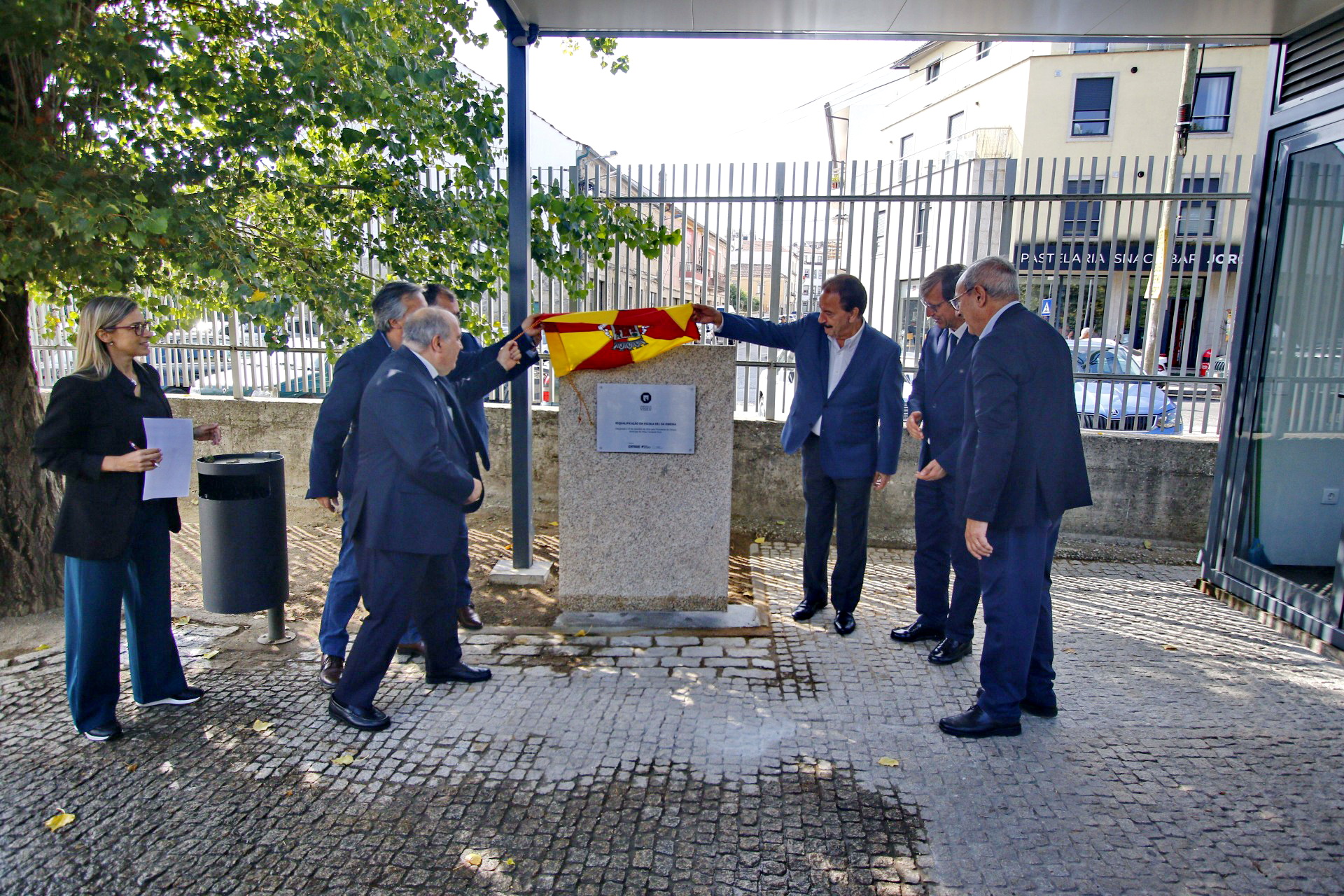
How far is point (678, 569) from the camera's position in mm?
4949

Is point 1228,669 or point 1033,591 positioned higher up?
point 1033,591

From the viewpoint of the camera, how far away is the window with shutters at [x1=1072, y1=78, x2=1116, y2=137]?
89.3ft

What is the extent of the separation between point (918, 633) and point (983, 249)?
12.3 ft

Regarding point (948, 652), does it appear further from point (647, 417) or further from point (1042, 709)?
point (647, 417)

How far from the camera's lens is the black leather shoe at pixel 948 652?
441cm

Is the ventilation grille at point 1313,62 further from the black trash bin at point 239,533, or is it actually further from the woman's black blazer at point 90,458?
the woman's black blazer at point 90,458

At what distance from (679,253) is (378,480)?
425 centimetres

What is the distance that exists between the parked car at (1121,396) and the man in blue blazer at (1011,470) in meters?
3.76

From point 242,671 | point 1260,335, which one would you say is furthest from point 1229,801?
point 242,671

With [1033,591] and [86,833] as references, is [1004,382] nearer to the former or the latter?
[1033,591]

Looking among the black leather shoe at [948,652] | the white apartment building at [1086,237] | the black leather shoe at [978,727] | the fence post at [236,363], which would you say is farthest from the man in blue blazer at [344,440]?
the fence post at [236,363]

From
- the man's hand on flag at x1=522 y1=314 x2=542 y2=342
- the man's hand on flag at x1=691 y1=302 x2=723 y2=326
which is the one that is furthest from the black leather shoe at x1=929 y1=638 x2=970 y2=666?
the man's hand on flag at x1=522 y1=314 x2=542 y2=342

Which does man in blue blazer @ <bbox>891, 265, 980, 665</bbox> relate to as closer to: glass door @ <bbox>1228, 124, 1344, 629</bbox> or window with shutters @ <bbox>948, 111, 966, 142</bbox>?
glass door @ <bbox>1228, 124, 1344, 629</bbox>

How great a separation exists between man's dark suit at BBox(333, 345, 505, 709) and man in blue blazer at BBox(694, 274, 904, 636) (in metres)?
1.86
